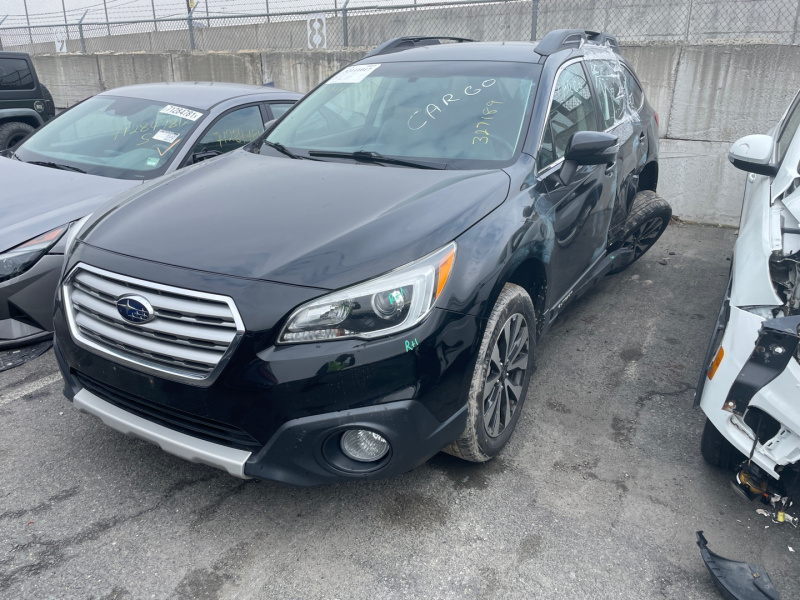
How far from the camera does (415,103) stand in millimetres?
3416

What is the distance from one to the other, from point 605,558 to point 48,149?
4.64 metres

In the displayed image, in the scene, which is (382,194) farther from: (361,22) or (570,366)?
(361,22)

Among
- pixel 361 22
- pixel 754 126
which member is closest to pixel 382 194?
pixel 754 126

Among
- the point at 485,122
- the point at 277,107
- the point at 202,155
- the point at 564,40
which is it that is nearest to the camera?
the point at 485,122

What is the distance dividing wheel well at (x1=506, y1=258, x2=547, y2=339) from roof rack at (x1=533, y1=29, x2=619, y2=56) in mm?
1346

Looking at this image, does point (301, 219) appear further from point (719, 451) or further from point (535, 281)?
point (719, 451)

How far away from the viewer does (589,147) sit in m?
3.10

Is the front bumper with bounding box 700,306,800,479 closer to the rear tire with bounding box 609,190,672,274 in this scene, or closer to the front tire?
the front tire

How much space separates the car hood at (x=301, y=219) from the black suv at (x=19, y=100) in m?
6.36

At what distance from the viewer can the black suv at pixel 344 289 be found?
2152 millimetres

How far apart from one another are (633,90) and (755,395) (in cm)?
333

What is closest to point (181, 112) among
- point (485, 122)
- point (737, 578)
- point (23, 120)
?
point (485, 122)

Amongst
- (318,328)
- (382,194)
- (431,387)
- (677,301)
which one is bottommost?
(677,301)

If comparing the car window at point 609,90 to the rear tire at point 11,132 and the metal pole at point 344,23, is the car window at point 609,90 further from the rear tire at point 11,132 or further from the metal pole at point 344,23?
the rear tire at point 11,132
